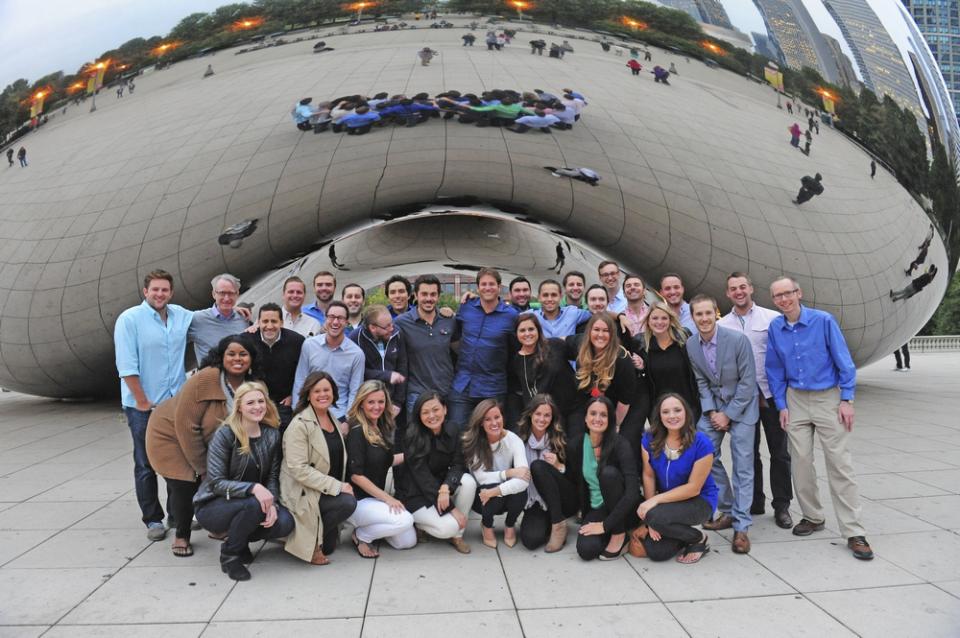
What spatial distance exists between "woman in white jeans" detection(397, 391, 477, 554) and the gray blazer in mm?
1472

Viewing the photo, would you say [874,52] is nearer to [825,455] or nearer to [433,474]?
[825,455]

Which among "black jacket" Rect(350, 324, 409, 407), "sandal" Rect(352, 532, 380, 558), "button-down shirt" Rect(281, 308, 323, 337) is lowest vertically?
"sandal" Rect(352, 532, 380, 558)

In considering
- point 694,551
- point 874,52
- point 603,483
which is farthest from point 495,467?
point 874,52

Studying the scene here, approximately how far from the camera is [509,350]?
406 centimetres

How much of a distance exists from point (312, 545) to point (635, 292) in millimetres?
2639

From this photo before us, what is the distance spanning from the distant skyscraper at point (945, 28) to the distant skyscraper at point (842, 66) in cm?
8483

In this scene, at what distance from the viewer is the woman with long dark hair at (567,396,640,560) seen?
130 inches

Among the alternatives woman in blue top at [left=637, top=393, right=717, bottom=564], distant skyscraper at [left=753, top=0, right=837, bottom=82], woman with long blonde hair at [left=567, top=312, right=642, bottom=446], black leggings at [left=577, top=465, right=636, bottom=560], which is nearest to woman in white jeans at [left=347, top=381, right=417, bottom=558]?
black leggings at [left=577, top=465, right=636, bottom=560]

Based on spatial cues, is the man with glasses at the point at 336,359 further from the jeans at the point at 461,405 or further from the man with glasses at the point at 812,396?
the man with glasses at the point at 812,396

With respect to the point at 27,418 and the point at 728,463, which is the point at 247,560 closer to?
the point at 728,463

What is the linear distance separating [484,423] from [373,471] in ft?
2.19

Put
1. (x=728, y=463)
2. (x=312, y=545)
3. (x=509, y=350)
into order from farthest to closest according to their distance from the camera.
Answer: (x=728, y=463), (x=509, y=350), (x=312, y=545)

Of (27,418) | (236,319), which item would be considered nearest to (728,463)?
(236,319)

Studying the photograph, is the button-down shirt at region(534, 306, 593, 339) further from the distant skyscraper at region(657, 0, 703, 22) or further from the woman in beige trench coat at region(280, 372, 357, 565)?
the distant skyscraper at region(657, 0, 703, 22)
